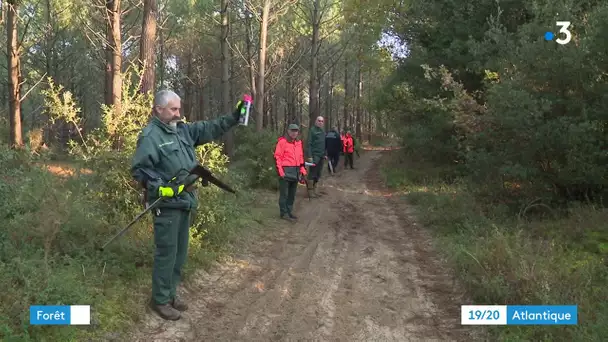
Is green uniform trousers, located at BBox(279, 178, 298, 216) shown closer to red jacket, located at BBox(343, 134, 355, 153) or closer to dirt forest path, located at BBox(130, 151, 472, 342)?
dirt forest path, located at BBox(130, 151, 472, 342)

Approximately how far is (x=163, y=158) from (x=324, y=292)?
8.42ft

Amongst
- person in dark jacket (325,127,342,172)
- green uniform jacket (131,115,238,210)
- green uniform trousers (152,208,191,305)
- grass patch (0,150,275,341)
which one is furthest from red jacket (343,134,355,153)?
green uniform trousers (152,208,191,305)

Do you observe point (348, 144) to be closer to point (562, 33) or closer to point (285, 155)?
point (285, 155)

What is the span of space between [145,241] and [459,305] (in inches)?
150

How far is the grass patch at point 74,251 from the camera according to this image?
4000 millimetres

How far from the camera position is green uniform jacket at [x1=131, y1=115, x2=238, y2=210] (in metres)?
4.27

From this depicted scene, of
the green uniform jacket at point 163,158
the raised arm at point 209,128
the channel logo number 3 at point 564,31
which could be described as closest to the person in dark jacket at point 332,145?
the channel logo number 3 at point 564,31

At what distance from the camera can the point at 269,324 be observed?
15.3ft

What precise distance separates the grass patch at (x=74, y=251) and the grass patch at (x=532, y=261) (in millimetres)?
3500

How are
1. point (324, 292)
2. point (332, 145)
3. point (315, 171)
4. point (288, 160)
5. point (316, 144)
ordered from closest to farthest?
point (324, 292) < point (288, 160) < point (315, 171) < point (316, 144) < point (332, 145)

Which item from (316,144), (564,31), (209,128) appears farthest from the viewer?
(316,144)


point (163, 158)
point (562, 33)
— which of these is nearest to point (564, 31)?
point (562, 33)

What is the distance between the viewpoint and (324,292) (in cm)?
558

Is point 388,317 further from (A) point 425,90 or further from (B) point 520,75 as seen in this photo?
(A) point 425,90
